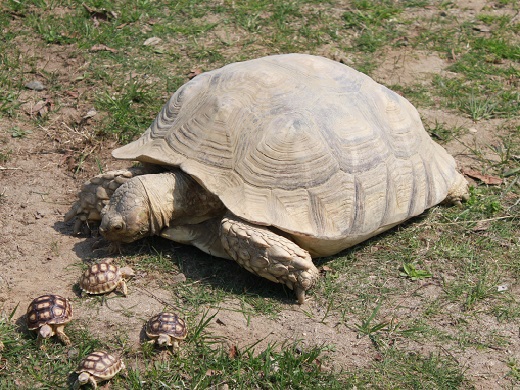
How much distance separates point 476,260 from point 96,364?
9.28ft

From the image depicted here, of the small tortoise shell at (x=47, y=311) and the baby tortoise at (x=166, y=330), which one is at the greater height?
the small tortoise shell at (x=47, y=311)

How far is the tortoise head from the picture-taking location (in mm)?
4727

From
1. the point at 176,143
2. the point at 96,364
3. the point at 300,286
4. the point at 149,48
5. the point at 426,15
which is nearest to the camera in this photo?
the point at 96,364

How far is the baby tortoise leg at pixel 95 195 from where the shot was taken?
5.09 metres

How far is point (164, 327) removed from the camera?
4059mm

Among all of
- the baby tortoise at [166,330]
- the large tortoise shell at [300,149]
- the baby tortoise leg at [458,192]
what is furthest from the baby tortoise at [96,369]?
the baby tortoise leg at [458,192]

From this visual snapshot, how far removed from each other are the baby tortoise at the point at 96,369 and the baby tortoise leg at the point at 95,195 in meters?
1.50

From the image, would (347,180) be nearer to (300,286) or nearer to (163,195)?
(300,286)

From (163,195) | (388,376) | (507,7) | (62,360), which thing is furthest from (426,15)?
(62,360)

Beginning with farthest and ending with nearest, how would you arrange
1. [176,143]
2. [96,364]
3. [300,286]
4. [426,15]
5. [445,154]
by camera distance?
[426,15]
[445,154]
[176,143]
[300,286]
[96,364]

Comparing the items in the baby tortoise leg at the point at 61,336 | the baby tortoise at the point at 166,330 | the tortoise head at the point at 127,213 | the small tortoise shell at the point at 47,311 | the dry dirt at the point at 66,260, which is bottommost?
the dry dirt at the point at 66,260

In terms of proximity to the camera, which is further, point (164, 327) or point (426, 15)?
point (426, 15)

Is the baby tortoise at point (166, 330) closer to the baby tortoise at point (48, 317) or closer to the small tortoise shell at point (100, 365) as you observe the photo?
the small tortoise shell at point (100, 365)

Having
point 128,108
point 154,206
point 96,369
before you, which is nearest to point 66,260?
point 154,206
